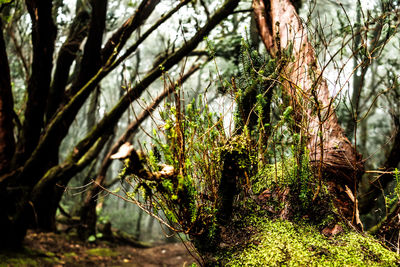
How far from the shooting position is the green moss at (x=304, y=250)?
4.23 ft

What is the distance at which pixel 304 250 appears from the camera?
4.49 feet

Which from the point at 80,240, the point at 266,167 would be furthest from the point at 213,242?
the point at 80,240

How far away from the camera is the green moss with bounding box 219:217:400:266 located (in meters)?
1.29

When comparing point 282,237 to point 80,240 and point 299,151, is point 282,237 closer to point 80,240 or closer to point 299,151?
point 299,151

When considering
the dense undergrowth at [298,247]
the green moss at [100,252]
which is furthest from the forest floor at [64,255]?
the dense undergrowth at [298,247]

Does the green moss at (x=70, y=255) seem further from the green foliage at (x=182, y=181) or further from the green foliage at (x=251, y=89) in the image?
the green foliage at (x=251, y=89)

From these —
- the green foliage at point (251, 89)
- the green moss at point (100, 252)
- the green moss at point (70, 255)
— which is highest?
the green foliage at point (251, 89)

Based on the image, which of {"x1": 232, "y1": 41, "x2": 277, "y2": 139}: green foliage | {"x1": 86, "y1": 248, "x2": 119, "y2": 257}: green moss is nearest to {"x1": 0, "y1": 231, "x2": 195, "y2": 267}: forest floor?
{"x1": 86, "y1": 248, "x2": 119, "y2": 257}: green moss

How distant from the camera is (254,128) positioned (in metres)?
1.84

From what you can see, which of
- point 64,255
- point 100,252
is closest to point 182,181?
point 64,255

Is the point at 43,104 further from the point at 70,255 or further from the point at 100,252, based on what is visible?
the point at 100,252

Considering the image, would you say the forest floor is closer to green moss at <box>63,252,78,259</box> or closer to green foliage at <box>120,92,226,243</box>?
green moss at <box>63,252,78,259</box>

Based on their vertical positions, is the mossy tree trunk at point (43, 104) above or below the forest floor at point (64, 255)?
above

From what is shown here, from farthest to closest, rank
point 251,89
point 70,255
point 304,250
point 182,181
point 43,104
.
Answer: point 70,255, point 43,104, point 251,89, point 304,250, point 182,181
